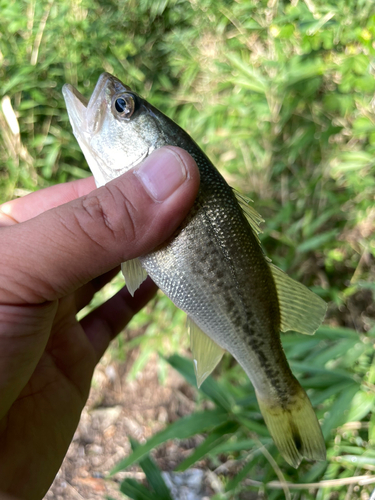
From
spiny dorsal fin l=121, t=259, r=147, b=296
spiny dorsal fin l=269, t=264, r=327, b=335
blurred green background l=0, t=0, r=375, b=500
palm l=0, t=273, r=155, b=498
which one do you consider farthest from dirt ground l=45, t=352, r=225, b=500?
spiny dorsal fin l=121, t=259, r=147, b=296

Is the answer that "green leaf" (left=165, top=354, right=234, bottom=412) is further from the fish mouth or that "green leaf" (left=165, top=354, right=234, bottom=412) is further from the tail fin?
the fish mouth

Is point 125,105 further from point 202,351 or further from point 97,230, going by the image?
point 202,351

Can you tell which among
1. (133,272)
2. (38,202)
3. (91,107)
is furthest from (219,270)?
(38,202)

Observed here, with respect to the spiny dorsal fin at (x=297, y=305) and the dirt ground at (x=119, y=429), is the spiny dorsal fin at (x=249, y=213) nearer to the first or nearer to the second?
the spiny dorsal fin at (x=297, y=305)

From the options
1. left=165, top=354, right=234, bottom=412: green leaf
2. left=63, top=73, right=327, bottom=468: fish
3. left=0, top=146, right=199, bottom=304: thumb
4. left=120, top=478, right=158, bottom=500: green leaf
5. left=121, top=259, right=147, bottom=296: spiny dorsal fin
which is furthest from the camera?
left=165, top=354, right=234, bottom=412: green leaf

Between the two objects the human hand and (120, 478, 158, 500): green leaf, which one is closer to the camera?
the human hand
